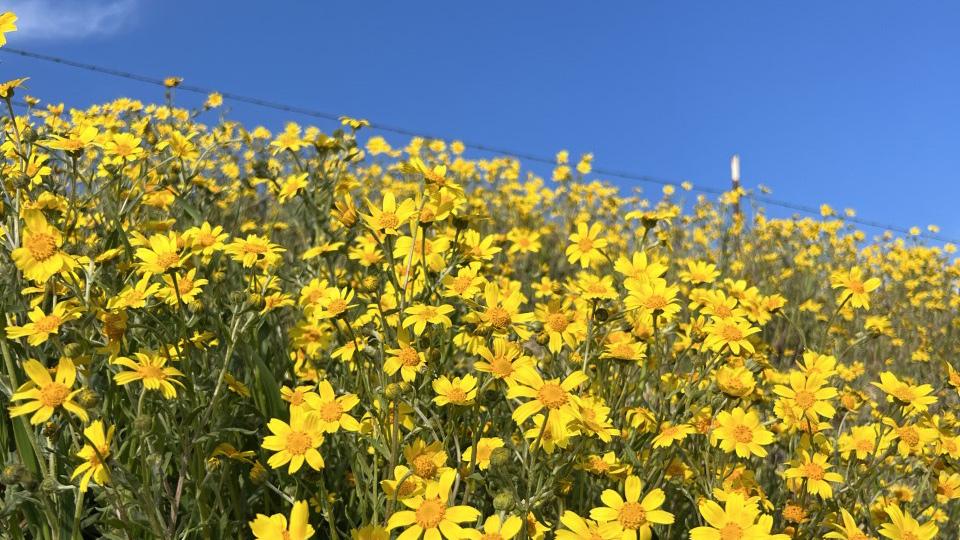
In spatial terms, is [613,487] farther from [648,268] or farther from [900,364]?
[900,364]

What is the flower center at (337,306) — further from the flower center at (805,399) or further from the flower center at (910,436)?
the flower center at (910,436)

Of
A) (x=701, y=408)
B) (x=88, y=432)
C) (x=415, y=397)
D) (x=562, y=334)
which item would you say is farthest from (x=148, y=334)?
(x=701, y=408)

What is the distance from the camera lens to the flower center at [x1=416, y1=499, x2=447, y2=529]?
1362mm

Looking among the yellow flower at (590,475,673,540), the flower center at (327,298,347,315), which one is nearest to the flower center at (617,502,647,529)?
the yellow flower at (590,475,673,540)

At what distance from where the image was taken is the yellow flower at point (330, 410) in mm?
1544

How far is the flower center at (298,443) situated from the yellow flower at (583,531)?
54 centimetres

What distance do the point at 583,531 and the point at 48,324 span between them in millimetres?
1240

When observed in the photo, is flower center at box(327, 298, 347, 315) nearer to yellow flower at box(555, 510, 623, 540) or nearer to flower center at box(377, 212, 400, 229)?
flower center at box(377, 212, 400, 229)

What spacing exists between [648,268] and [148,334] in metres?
1.44

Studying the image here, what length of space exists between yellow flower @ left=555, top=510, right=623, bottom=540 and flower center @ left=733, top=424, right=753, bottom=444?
1.77 feet

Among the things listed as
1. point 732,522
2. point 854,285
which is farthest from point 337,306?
point 854,285

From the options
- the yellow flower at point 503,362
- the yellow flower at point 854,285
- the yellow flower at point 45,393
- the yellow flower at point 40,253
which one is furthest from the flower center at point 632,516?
the yellow flower at point 854,285

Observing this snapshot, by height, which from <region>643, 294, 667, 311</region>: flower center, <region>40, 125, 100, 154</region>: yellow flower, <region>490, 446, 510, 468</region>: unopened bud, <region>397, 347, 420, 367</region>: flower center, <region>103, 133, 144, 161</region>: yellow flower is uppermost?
<region>103, 133, 144, 161</region>: yellow flower

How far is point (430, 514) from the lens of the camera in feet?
4.48
